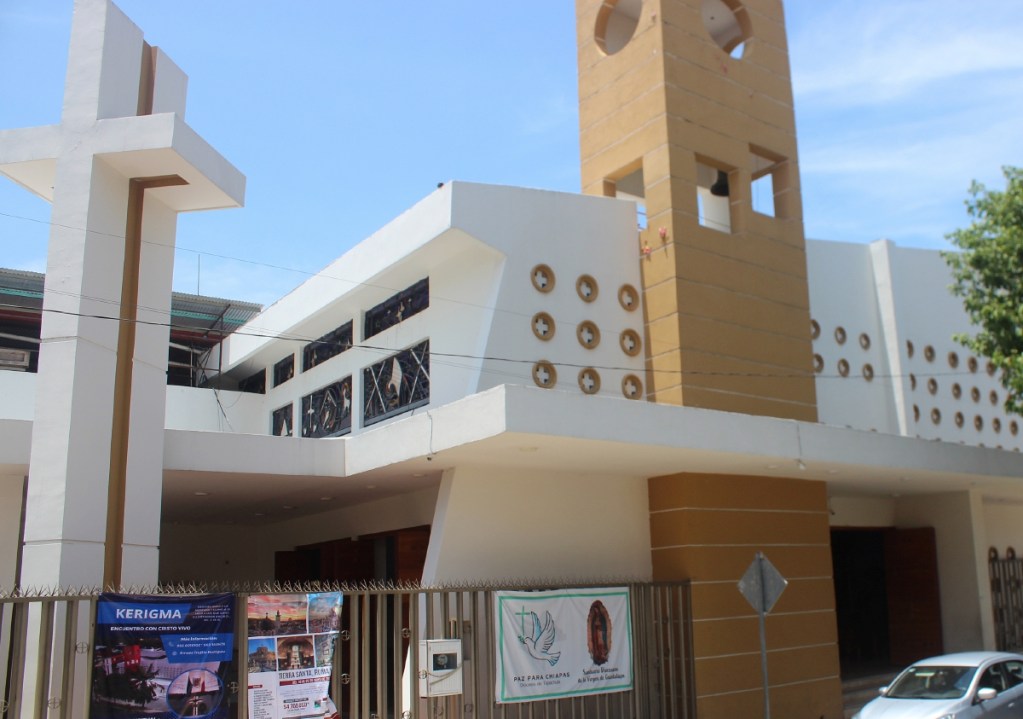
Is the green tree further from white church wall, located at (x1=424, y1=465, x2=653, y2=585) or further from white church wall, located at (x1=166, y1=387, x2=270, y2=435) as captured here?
white church wall, located at (x1=166, y1=387, x2=270, y2=435)

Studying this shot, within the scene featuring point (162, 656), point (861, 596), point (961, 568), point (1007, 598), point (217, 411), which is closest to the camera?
point (162, 656)

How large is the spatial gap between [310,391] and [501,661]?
35.0ft

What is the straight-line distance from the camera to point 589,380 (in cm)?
1582

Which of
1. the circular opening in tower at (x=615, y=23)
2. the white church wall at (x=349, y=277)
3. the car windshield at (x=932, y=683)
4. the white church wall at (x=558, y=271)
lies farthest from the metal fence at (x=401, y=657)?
the circular opening in tower at (x=615, y=23)

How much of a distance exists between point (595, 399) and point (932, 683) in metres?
5.49

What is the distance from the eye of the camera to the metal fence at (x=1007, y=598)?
65.5ft

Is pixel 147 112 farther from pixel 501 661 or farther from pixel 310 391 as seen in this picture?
pixel 310 391

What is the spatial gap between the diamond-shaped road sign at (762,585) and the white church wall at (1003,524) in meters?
11.7

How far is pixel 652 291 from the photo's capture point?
16.4 meters

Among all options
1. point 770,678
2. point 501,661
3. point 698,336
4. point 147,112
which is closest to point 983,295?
point 698,336

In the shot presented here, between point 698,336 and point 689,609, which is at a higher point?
point 698,336

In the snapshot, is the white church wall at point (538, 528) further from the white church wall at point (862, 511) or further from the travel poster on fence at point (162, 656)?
the white church wall at point (862, 511)

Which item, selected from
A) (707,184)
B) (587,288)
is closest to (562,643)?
(587,288)

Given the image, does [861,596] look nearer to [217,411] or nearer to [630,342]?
[630,342]
